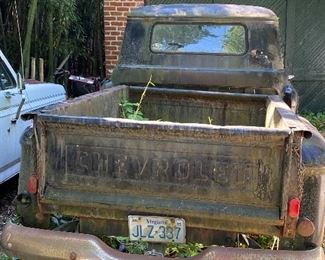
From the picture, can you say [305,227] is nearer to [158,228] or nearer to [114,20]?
[158,228]

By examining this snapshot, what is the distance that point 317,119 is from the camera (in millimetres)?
8938

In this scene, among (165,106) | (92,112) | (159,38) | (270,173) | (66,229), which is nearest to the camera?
(270,173)

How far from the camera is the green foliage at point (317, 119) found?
8.64 m

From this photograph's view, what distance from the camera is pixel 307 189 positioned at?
2695mm

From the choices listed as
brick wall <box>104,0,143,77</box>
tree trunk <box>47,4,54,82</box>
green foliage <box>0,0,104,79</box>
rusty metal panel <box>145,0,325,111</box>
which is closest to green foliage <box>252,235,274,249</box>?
brick wall <box>104,0,143,77</box>

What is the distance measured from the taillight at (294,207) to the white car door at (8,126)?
9.20 feet

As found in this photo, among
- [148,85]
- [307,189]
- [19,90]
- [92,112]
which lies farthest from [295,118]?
[19,90]

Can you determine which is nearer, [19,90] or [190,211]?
[190,211]

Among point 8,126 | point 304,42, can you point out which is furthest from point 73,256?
point 304,42

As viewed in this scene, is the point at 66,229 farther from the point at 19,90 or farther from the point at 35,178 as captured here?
the point at 19,90

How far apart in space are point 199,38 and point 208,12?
0.25m

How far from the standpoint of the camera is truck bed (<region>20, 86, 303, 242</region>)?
8.64 feet

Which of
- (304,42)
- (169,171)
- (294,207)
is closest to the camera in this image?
(294,207)

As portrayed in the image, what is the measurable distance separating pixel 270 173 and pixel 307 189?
222 mm
